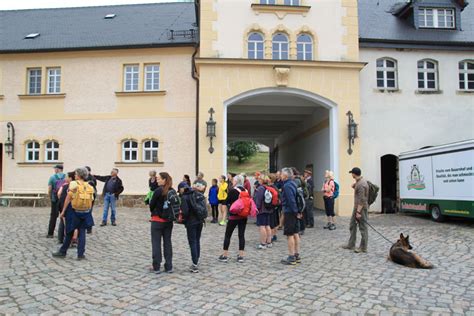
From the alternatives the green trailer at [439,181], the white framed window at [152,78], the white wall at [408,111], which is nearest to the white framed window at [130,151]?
the white framed window at [152,78]

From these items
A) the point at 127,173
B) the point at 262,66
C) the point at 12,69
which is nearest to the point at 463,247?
the point at 262,66

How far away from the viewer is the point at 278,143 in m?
30.5

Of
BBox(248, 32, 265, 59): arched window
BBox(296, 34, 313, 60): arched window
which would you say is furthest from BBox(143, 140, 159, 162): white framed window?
BBox(296, 34, 313, 60): arched window

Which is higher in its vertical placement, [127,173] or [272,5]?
[272,5]

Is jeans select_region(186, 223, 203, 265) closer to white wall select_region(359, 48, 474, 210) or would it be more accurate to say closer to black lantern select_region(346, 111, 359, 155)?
black lantern select_region(346, 111, 359, 155)

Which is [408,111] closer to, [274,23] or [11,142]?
[274,23]

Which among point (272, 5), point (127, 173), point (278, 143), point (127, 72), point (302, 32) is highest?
point (272, 5)

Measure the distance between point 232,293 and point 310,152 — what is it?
15828 mm

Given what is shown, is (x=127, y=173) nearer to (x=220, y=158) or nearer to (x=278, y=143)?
(x=220, y=158)

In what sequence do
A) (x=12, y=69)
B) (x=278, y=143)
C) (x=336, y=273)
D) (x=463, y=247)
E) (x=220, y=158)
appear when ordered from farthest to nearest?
(x=278, y=143) < (x=12, y=69) < (x=220, y=158) < (x=463, y=247) < (x=336, y=273)

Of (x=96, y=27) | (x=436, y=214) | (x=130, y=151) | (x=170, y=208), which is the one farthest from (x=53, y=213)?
(x=96, y=27)

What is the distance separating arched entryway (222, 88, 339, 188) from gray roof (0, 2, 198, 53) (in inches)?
165

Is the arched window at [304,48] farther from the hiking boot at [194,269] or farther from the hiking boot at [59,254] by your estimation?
the hiking boot at [59,254]

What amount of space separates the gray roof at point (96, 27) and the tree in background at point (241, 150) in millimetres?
35195
